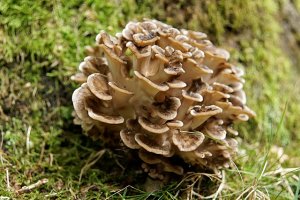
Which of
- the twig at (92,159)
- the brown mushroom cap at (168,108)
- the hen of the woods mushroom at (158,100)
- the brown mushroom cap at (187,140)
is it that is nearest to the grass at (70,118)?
the twig at (92,159)

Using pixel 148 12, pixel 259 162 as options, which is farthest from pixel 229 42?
pixel 259 162

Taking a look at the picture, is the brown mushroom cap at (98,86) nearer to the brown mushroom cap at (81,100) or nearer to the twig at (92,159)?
the brown mushroom cap at (81,100)

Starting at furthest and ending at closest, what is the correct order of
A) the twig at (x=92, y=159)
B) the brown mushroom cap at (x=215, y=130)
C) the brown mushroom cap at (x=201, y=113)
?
the twig at (x=92, y=159) → the brown mushroom cap at (x=215, y=130) → the brown mushroom cap at (x=201, y=113)

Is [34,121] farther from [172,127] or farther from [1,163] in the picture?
[172,127]

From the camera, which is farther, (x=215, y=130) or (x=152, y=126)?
(x=215, y=130)

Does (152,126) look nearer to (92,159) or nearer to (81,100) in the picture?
(81,100)

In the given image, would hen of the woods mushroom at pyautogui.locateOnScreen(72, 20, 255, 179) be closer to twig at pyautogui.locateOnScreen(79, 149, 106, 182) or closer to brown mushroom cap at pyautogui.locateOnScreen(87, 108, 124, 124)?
brown mushroom cap at pyautogui.locateOnScreen(87, 108, 124, 124)

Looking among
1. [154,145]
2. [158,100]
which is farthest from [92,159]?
[158,100]
